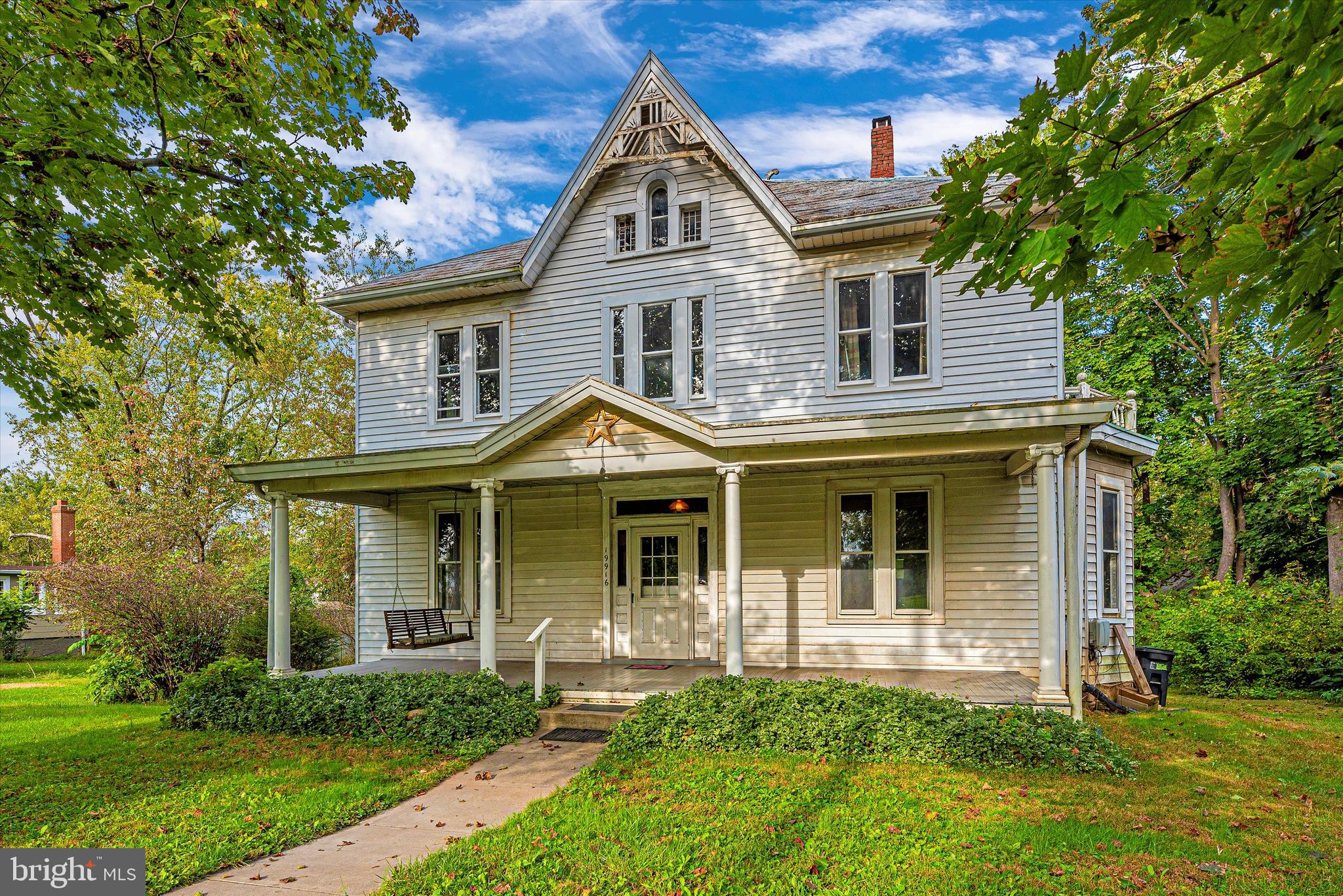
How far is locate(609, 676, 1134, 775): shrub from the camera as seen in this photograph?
698 centimetres

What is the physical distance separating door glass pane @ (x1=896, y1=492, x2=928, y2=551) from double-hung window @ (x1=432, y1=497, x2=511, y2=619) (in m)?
6.16

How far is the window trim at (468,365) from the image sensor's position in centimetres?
1238

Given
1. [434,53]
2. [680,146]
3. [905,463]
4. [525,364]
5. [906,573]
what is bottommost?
[906,573]

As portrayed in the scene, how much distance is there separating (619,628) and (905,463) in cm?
502

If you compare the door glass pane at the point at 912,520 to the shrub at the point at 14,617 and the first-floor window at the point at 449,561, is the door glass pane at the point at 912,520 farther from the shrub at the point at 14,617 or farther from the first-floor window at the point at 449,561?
the shrub at the point at 14,617

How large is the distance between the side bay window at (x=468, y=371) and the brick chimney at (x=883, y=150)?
7392 mm

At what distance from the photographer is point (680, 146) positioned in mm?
11484

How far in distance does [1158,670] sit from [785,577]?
5.27 m

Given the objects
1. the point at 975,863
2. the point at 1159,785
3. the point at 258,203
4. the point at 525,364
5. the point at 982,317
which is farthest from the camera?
the point at 525,364

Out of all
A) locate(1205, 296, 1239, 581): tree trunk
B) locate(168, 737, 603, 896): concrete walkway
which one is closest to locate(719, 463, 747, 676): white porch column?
locate(168, 737, 603, 896): concrete walkway

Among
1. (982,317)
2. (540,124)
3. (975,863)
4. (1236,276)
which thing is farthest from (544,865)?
(540,124)

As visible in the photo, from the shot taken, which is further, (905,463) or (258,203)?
(905,463)

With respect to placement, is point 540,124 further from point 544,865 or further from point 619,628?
point 544,865

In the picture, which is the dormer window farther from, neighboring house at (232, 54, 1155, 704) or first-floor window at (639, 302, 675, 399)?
first-floor window at (639, 302, 675, 399)
